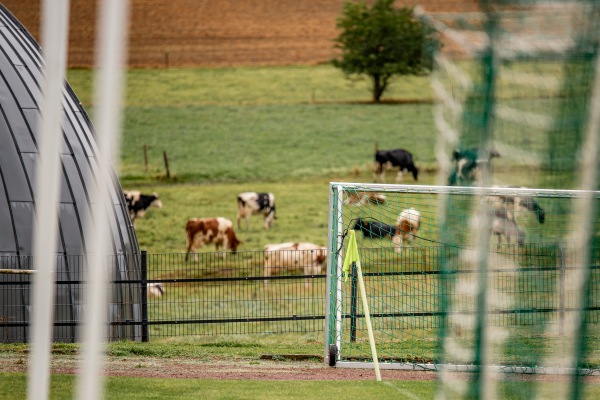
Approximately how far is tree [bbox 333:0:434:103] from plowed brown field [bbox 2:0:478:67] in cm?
256

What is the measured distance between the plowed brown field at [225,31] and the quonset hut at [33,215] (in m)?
55.7

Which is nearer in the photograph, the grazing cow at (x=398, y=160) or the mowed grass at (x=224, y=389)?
the mowed grass at (x=224, y=389)

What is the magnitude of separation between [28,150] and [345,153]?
39.7m

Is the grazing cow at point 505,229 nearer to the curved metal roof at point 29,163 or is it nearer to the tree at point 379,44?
the curved metal roof at point 29,163

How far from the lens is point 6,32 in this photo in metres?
17.3

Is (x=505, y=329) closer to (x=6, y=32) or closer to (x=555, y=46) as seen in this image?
(x=555, y=46)

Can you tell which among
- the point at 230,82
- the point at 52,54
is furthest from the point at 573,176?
the point at 230,82

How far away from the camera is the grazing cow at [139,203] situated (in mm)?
39406

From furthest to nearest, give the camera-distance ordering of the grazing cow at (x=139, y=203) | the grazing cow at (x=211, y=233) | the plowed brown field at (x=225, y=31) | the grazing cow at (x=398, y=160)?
the plowed brown field at (x=225, y=31) < the grazing cow at (x=398, y=160) < the grazing cow at (x=139, y=203) < the grazing cow at (x=211, y=233)

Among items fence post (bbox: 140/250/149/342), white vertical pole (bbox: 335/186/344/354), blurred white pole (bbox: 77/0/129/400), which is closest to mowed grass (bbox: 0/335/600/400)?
white vertical pole (bbox: 335/186/344/354)

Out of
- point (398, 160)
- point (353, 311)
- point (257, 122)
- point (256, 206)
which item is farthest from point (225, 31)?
point (353, 311)

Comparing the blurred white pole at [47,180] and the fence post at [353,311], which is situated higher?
the blurred white pole at [47,180]

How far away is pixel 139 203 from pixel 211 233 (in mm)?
7768

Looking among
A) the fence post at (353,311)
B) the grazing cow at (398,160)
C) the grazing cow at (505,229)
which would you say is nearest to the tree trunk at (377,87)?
the grazing cow at (398,160)
